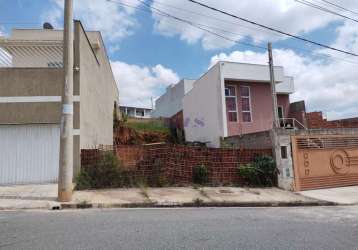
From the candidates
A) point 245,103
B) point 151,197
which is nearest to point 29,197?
point 151,197

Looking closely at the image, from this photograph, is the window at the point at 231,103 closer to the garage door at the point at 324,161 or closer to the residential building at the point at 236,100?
the residential building at the point at 236,100

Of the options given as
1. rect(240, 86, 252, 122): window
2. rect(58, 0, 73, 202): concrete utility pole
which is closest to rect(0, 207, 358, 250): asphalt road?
rect(58, 0, 73, 202): concrete utility pole

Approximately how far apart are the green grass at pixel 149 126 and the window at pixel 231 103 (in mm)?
9454

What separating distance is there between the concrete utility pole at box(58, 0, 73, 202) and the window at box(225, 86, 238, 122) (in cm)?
1305

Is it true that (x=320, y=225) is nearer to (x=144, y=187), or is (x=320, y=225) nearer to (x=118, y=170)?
(x=144, y=187)

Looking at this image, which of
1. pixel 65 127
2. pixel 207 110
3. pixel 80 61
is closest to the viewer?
pixel 65 127

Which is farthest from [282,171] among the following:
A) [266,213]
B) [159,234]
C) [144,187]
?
[159,234]

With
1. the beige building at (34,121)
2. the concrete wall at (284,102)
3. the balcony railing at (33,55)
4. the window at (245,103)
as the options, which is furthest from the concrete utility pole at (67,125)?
the concrete wall at (284,102)

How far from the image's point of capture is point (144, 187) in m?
11.3

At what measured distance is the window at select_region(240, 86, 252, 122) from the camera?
20719 mm

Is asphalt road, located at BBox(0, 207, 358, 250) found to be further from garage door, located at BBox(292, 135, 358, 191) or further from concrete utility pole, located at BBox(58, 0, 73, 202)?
garage door, located at BBox(292, 135, 358, 191)

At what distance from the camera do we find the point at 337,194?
A: 11602 mm

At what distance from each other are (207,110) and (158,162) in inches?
418

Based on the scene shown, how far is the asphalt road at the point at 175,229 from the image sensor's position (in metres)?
4.95
